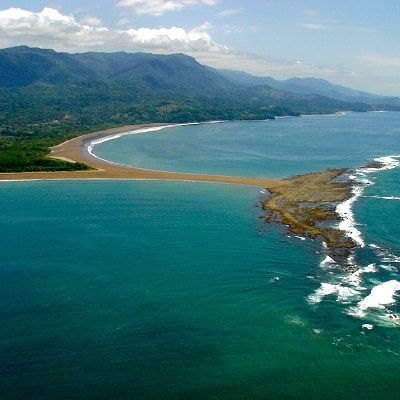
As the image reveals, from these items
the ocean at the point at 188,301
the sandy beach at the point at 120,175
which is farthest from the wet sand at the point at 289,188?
the ocean at the point at 188,301

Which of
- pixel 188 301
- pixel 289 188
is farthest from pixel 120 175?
pixel 188 301

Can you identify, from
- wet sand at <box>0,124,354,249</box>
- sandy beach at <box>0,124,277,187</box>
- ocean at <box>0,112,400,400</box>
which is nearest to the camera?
ocean at <box>0,112,400,400</box>

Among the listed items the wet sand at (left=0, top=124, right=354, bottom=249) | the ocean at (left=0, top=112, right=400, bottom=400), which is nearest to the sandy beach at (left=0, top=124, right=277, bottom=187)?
the wet sand at (left=0, top=124, right=354, bottom=249)

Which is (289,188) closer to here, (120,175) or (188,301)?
(120,175)

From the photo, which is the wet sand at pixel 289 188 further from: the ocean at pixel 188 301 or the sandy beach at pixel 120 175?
the ocean at pixel 188 301

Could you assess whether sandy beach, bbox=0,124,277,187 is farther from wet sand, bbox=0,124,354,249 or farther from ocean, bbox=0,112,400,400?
ocean, bbox=0,112,400,400
